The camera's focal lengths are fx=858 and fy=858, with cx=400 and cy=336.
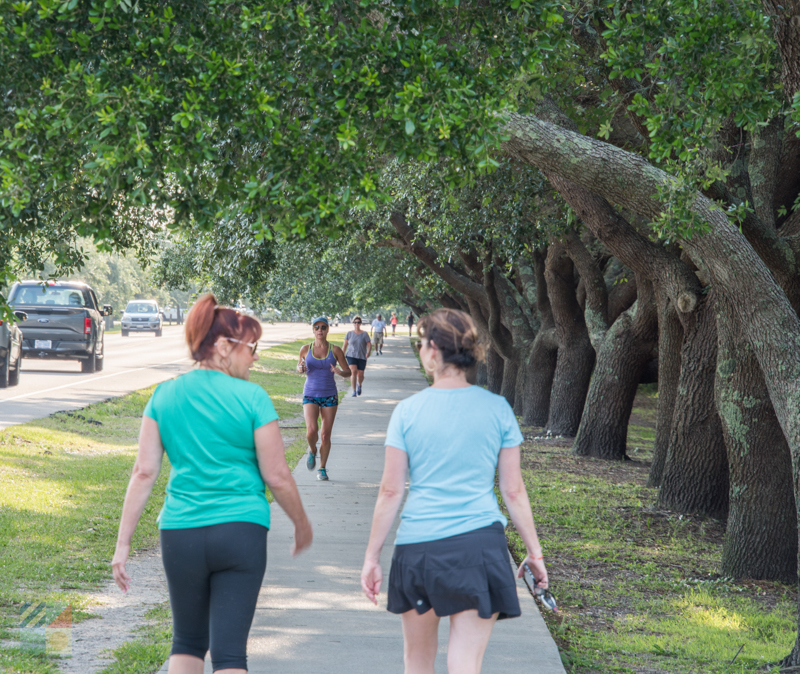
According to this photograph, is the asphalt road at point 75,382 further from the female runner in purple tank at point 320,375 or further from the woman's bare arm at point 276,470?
the woman's bare arm at point 276,470

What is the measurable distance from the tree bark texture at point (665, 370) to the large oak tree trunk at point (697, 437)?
84 cm

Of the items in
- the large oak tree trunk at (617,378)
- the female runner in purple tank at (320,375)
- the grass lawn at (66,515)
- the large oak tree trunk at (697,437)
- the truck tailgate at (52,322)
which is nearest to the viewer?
the grass lawn at (66,515)

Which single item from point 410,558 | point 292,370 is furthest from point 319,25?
point 292,370

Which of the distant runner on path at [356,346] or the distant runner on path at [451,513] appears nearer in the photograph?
the distant runner on path at [451,513]

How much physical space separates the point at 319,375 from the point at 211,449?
6292 mm

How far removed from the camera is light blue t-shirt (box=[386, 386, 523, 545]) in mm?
3084

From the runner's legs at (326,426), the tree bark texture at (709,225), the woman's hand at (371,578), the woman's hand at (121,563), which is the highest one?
the tree bark texture at (709,225)

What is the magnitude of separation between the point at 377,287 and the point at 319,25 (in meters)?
23.4

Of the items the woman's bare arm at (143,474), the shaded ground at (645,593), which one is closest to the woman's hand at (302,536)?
the woman's bare arm at (143,474)

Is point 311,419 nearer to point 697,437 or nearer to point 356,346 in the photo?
point 697,437

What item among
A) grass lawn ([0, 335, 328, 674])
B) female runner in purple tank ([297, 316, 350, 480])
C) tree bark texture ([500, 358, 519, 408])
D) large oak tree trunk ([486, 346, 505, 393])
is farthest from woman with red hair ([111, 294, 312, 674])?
large oak tree trunk ([486, 346, 505, 393])

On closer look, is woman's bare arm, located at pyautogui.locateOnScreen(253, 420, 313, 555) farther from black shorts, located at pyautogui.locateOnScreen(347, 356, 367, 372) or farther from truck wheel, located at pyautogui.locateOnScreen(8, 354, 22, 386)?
black shorts, located at pyautogui.locateOnScreen(347, 356, 367, 372)

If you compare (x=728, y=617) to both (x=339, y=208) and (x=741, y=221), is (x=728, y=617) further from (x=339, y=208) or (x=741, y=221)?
(x=339, y=208)

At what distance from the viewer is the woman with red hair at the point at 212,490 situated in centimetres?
302
